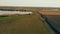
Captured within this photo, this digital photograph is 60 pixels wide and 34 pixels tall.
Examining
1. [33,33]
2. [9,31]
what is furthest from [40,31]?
[9,31]

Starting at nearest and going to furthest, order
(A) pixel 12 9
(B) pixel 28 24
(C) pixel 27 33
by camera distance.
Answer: (C) pixel 27 33 → (B) pixel 28 24 → (A) pixel 12 9

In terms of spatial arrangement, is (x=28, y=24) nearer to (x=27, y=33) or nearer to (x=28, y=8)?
(x=27, y=33)

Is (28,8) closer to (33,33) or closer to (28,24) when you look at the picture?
(28,24)

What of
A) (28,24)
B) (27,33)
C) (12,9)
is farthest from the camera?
(12,9)

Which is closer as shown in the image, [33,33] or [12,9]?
[33,33]
